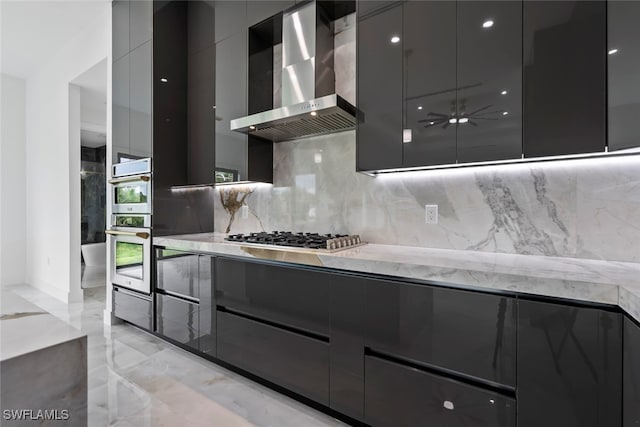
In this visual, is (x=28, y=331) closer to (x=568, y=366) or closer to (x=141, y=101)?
(x=568, y=366)

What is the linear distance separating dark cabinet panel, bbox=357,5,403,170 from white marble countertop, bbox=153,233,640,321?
23.5 inches

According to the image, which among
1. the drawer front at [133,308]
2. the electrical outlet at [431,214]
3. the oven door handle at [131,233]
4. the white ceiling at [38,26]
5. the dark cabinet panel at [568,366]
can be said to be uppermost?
the white ceiling at [38,26]

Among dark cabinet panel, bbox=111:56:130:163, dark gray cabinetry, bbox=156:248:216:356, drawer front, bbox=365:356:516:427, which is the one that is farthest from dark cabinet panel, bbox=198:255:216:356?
dark cabinet panel, bbox=111:56:130:163

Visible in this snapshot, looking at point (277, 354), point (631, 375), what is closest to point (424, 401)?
point (631, 375)

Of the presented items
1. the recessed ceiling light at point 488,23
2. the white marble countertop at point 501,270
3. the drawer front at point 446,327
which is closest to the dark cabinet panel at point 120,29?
the white marble countertop at point 501,270

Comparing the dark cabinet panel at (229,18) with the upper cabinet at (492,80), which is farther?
the dark cabinet panel at (229,18)

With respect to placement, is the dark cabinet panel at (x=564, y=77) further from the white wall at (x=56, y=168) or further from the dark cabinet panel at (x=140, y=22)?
the white wall at (x=56, y=168)

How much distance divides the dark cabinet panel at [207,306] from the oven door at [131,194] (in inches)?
36.7

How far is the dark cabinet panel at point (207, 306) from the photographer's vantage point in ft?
7.01

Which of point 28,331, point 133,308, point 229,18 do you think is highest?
point 229,18

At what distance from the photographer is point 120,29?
3.06m

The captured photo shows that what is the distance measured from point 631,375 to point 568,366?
0.16 m

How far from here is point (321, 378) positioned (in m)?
1.64

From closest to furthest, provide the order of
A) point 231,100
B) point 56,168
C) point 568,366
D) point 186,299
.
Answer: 1. point 568,366
2. point 186,299
3. point 231,100
4. point 56,168
